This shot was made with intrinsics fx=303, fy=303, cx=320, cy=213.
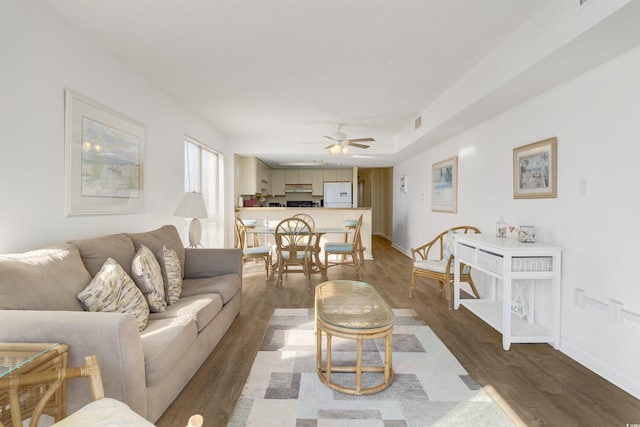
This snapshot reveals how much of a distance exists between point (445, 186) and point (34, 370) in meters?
4.86

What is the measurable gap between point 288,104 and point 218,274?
236cm

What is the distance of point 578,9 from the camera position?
1.76m

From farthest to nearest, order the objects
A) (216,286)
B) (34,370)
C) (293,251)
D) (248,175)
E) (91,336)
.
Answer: (248,175) → (293,251) → (216,286) → (91,336) → (34,370)

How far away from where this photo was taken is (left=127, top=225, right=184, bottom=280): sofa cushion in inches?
97.5

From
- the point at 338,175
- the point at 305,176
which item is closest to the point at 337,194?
the point at 338,175

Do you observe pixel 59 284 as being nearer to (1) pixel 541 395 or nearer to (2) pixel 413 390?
(2) pixel 413 390

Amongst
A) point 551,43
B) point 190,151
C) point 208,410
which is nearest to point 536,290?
point 551,43

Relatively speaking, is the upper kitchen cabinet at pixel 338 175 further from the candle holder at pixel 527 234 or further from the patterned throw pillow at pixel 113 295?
the patterned throw pillow at pixel 113 295

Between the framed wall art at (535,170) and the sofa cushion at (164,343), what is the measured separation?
3.00 metres

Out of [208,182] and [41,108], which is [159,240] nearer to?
[41,108]

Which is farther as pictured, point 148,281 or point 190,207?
point 190,207

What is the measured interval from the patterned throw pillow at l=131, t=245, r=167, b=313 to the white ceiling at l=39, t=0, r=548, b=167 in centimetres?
171

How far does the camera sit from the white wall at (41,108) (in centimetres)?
176

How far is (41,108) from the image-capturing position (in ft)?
6.42
